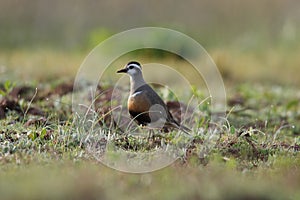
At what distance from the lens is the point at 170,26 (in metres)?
13.3

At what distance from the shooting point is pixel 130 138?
6297mm

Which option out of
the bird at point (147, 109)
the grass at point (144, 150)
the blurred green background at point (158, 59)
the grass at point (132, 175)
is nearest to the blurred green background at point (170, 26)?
the blurred green background at point (158, 59)

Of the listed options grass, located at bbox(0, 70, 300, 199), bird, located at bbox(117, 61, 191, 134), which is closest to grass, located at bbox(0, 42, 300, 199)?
grass, located at bbox(0, 70, 300, 199)

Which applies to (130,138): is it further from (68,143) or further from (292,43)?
(292,43)

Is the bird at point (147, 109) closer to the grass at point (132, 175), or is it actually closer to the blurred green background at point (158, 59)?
the grass at point (132, 175)

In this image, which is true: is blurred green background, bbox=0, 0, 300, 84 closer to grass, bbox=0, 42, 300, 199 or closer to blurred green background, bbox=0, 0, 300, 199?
blurred green background, bbox=0, 0, 300, 199

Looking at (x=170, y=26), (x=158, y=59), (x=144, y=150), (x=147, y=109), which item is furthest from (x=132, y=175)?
(x=170, y=26)

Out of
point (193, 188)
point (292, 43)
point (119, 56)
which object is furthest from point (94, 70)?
point (193, 188)

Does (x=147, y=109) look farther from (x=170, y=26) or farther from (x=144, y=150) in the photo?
(x=170, y=26)

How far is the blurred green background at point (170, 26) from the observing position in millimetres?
12406

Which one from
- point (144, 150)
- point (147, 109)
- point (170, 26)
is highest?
point (170, 26)

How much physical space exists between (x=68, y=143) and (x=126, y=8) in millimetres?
9229

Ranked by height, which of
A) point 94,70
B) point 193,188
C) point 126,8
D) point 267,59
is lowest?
point 193,188

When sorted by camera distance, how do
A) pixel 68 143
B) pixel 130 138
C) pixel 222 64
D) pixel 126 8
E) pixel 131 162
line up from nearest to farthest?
pixel 131 162
pixel 68 143
pixel 130 138
pixel 222 64
pixel 126 8
